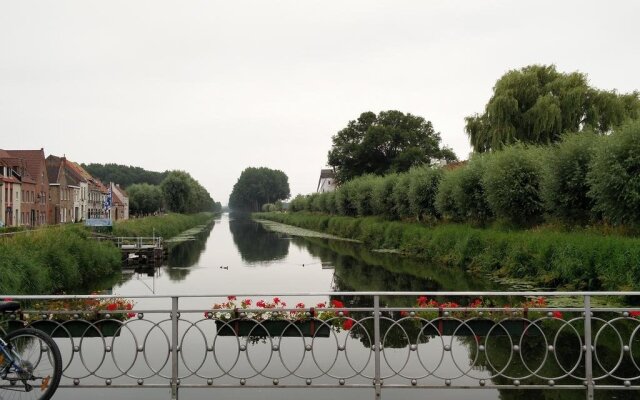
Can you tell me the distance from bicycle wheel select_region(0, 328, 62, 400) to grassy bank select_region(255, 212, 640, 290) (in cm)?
1698

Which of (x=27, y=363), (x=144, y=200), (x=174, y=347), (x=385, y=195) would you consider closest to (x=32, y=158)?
(x=385, y=195)

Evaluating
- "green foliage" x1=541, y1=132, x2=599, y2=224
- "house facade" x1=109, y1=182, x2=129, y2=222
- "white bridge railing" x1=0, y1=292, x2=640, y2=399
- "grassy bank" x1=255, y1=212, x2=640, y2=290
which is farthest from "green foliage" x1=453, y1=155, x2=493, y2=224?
"house facade" x1=109, y1=182, x2=129, y2=222

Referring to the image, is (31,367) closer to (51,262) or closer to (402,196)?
(51,262)

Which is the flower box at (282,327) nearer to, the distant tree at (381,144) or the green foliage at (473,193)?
the green foliage at (473,193)

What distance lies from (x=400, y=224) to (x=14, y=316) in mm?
40115

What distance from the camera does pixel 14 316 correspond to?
6.71 metres

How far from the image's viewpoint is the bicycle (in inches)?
244

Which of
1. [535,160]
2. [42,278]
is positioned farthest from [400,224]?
[42,278]

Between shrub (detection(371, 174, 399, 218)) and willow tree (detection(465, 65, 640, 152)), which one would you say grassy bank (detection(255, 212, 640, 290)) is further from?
willow tree (detection(465, 65, 640, 152))

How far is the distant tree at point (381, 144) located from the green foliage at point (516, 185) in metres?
43.1

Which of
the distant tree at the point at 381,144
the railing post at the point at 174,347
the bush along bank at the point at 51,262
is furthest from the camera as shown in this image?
the distant tree at the point at 381,144

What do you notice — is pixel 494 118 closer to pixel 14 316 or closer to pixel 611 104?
pixel 611 104

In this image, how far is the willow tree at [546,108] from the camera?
4216 cm

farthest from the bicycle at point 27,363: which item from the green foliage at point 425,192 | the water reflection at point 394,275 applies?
the green foliage at point 425,192
